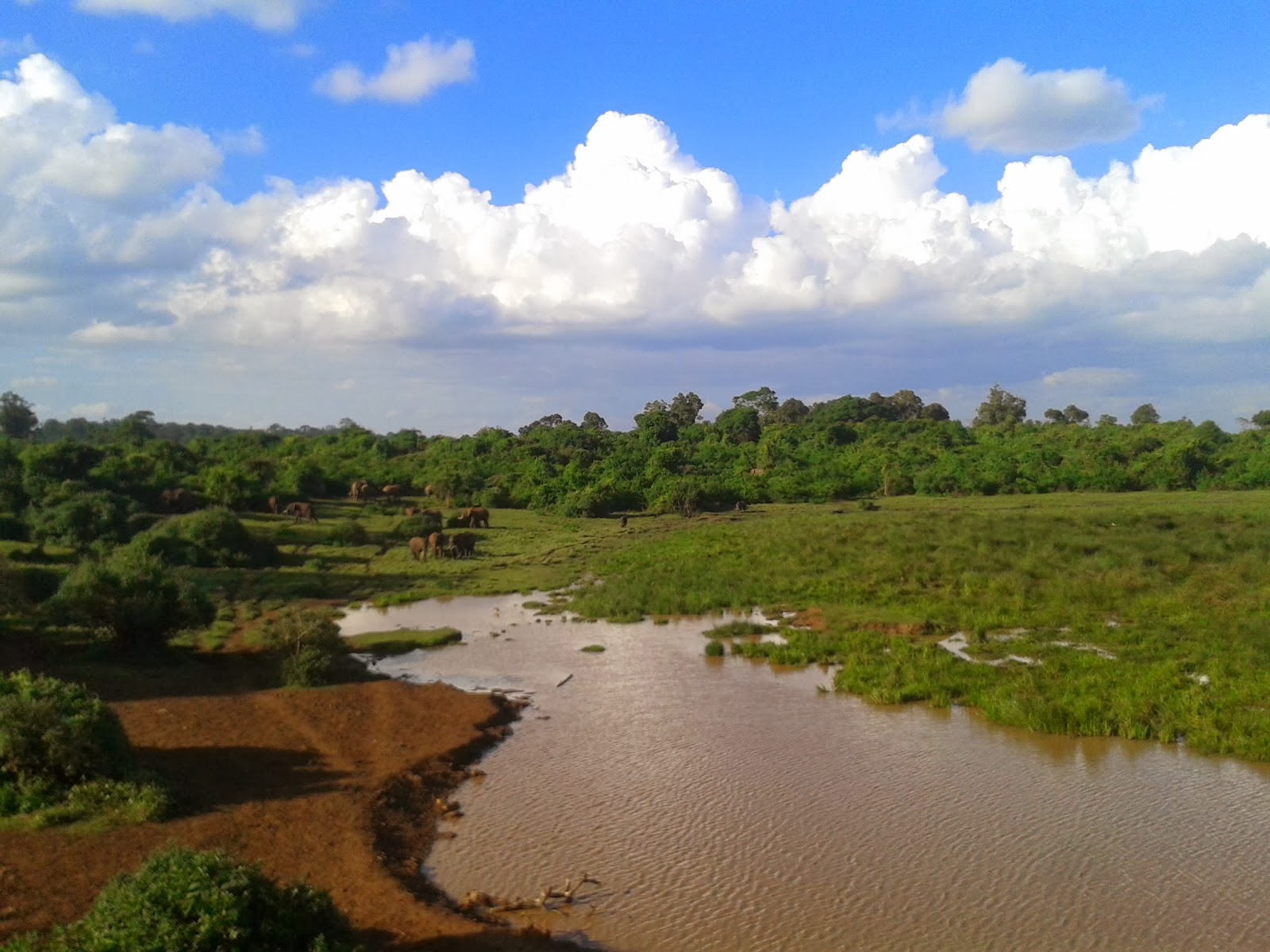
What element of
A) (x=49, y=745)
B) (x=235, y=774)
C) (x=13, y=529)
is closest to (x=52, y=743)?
(x=49, y=745)

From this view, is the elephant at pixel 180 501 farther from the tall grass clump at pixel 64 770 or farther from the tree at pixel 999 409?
the tree at pixel 999 409

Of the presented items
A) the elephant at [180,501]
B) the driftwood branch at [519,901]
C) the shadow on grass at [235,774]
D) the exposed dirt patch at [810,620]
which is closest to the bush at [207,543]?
the elephant at [180,501]

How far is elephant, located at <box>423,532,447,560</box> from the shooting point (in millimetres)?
34688

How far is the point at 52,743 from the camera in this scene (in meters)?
10.3

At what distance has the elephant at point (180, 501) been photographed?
39344 millimetres

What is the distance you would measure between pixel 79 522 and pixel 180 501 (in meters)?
8.06

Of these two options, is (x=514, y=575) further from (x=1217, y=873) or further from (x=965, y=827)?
(x=1217, y=873)

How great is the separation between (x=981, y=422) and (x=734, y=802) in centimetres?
8202

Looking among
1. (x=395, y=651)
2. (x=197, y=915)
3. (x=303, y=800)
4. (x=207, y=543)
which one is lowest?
(x=395, y=651)

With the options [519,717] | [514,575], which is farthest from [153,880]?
[514,575]

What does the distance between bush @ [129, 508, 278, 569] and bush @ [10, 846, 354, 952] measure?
24.9m

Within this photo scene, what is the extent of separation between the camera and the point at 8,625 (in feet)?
60.7

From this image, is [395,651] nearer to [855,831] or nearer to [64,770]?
[64,770]

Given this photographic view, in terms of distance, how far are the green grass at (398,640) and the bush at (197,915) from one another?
Answer: 14160 millimetres
